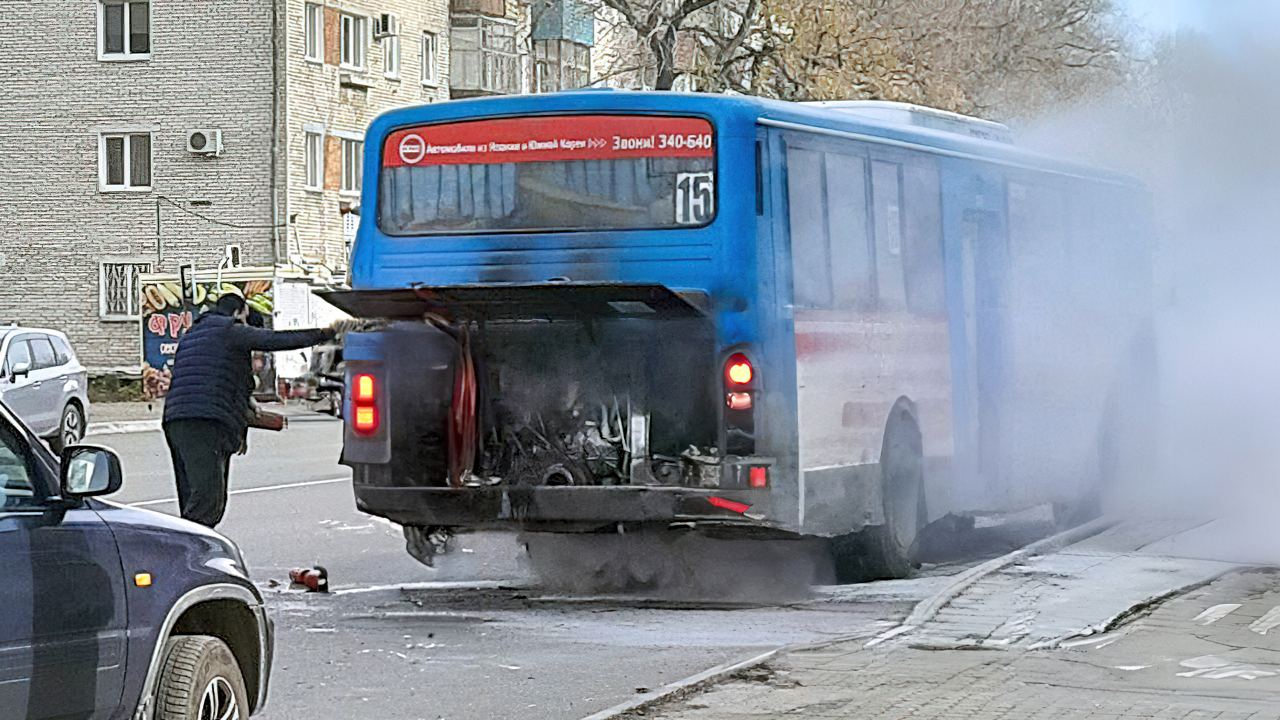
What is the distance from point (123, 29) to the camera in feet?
161

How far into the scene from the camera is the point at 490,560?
15117mm

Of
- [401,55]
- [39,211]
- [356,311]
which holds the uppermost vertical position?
[401,55]

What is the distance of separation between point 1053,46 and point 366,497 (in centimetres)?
3194

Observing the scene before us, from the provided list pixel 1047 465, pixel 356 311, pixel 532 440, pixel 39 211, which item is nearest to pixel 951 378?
pixel 1047 465

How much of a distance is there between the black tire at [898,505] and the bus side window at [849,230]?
0.93m

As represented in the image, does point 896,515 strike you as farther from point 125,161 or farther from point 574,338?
point 125,161

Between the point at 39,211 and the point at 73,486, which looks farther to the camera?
the point at 39,211

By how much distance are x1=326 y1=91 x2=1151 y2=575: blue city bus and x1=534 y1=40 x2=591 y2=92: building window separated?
145ft

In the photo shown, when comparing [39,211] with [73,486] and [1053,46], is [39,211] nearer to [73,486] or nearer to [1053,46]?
[1053,46]

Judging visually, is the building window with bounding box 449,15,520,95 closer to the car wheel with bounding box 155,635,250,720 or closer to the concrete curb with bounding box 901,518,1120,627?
the concrete curb with bounding box 901,518,1120,627

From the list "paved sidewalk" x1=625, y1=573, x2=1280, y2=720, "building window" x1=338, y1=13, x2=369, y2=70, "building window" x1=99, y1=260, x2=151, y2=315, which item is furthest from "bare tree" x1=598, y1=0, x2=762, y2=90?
"paved sidewalk" x1=625, y1=573, x2=1280, y2=720

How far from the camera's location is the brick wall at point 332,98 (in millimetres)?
48406

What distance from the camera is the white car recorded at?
24.9 metres

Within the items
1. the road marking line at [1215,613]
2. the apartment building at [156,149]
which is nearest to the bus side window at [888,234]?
the road marking line at [1215,613]
